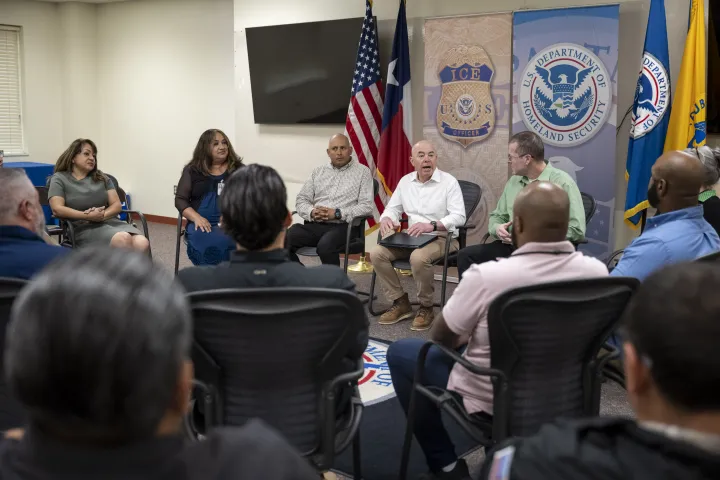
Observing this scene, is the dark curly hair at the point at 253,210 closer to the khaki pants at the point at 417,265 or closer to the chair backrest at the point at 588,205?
the khaki pants at the point at 417,265

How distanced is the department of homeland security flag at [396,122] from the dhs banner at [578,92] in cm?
101

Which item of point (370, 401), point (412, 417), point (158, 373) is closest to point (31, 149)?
point (370, 401)

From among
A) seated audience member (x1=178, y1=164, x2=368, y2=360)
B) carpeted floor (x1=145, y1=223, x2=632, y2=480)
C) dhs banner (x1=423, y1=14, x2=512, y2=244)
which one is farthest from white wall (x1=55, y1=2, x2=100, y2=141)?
seated audience member (x1=178, y1=164, x2=368, y2=360)

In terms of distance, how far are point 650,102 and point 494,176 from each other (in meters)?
1.41

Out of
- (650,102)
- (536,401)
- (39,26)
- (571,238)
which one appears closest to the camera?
(536,401)

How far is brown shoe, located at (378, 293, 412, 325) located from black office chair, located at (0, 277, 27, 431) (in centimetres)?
312

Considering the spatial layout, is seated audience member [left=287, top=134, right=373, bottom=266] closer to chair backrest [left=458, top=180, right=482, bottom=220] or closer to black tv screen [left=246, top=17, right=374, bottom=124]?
chair backrest [left=458, top=180, right=482, bottom=220]

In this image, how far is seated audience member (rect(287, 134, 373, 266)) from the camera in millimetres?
5312

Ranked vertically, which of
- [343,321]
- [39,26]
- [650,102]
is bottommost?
[343,321]

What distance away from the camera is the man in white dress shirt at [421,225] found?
4961 millimetres

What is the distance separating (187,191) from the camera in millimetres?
5348

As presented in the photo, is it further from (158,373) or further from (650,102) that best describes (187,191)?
(158,373)

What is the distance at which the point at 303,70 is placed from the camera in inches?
285

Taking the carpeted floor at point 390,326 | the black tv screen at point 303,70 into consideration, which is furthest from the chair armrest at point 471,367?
the black tv screen at point 303,70
